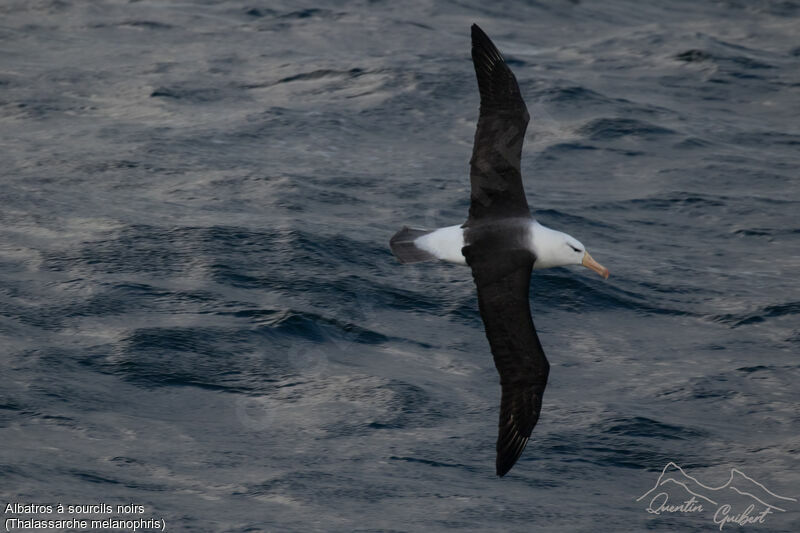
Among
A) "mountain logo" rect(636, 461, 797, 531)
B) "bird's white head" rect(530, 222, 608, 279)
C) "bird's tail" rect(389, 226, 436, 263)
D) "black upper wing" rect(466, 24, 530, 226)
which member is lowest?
"mountain logo" rect(636, 461, 797, 531)

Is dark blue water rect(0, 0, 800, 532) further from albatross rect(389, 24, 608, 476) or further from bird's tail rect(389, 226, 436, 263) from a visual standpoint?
albatross rect(389, 24, 608, 476)

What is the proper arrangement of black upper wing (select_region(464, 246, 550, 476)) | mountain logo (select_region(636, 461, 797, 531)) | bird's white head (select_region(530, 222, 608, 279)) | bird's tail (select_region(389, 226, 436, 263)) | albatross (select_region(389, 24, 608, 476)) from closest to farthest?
1. black upper wing (select_region(464, 246, 550, 476))
2. mountain logo (select_region(636, 461, 797, 531))
3. albatross (select_region(389, 24, 608, 476))
4. bird's white head (select_region(530, 222, 608, 279))
5. bird's tail (select_region(389, 226, 436, 263))

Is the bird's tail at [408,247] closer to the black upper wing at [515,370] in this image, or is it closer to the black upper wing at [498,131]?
the black upper wing at [498,131]

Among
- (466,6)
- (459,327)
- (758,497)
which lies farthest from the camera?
(466,6)

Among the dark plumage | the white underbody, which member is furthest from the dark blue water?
the white underbody

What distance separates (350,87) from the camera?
1764 cm

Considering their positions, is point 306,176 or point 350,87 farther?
point 350,87

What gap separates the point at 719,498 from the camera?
9344 millimetres

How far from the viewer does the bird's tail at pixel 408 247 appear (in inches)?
395

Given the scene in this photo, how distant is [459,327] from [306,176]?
3.72 metres

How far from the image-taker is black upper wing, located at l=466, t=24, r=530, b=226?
9820mm

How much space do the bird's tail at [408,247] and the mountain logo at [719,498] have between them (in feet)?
8.01

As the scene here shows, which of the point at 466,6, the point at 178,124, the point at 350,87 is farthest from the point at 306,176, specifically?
the point at 466,6

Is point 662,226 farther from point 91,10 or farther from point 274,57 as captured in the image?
point 91,10
